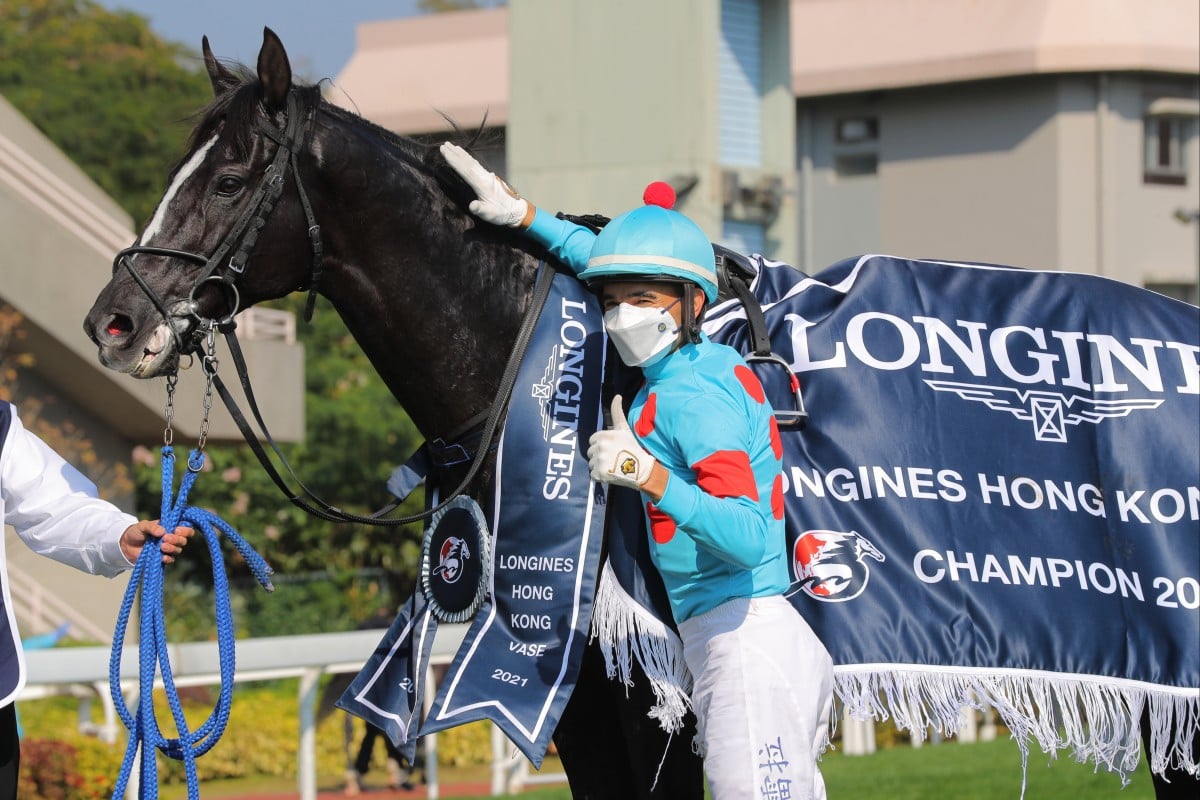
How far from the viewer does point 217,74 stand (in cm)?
370

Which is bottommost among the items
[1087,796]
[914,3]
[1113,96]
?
[1087,796]

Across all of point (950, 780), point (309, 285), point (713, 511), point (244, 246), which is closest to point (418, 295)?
point (309, 285)

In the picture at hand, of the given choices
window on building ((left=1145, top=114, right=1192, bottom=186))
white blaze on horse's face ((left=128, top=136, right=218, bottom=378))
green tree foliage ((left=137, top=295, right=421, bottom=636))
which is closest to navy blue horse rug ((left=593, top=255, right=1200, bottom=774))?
white blaze on horse's face ((left=128, top=136, right=218, bottom=378))

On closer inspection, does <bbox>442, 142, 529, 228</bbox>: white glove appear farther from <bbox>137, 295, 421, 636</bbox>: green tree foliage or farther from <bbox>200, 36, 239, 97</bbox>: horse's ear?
<bbox>137, 295, 421, 636</bbox>: green tree foliage

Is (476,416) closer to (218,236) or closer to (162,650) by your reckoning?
(218,236)

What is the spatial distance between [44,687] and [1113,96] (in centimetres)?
1593

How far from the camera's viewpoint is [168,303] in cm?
337

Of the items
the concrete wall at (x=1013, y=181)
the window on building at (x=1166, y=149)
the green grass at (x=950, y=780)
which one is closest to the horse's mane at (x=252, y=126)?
the green grass at (x=950, y=780)

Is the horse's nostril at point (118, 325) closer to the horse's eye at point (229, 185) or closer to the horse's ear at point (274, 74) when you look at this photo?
the horse's eye at point (229, 185)

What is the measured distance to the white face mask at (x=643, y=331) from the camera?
3.10 metres

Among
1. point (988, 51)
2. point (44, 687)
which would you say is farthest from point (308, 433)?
point (44, 687)

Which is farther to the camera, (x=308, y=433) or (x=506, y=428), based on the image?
(x=308, y=433)

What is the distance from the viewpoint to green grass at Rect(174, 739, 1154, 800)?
7.17 m

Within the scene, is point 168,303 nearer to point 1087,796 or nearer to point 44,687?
point 44,687
